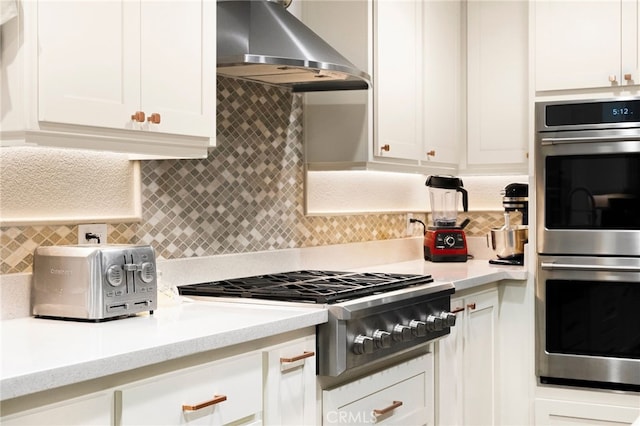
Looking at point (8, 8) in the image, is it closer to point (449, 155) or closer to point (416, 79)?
point (416, 79)

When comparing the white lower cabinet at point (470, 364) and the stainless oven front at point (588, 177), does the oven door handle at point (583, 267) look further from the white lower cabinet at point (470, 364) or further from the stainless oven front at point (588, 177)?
the white lower cabinet at point (470, 364)

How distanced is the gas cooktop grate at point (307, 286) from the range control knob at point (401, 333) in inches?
5.6

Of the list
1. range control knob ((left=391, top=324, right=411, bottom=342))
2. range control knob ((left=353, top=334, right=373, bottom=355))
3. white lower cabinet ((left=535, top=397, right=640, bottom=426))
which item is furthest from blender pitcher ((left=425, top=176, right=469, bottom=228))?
range control knob ((left=353, top=334, right=373, bottom=355))

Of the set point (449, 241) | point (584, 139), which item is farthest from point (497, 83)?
point (449, 241)

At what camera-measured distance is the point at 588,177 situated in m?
3.68

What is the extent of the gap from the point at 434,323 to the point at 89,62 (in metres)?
1.53

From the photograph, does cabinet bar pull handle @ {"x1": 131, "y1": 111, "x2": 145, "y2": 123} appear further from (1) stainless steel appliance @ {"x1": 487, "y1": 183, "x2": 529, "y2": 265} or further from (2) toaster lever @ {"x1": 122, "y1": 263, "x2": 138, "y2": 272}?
(1) stainless steel appliance @ {"x1": 487, "y1": 183, "x2": 529, "y2": 265}

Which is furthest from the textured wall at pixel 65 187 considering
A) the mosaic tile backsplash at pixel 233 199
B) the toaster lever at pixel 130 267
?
the toaster lever at pixel 130 267

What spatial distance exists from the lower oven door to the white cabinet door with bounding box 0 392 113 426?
2.56 m

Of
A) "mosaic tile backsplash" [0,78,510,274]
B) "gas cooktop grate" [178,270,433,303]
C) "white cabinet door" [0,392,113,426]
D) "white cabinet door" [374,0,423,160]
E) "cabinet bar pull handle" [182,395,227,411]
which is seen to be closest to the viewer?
"white cabinet door" [0,392,113,426]

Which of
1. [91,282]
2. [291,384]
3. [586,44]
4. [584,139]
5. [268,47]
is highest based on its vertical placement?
[586,44]

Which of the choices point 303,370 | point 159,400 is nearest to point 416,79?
point 303,370

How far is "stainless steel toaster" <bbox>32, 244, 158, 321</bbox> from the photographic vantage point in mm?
2111

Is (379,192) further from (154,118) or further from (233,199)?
(154,118)
